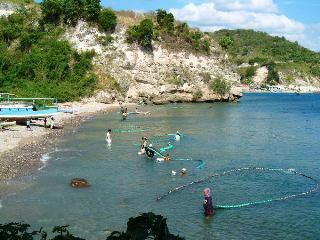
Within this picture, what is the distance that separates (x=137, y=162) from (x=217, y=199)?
1107 centimetres

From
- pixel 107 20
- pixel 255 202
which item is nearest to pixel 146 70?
pixel 107 20

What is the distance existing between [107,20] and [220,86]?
26.9 meters

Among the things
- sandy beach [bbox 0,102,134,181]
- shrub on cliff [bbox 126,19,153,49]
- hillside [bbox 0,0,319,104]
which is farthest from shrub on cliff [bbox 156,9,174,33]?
sandy beach [bbox 0,102,134,181]

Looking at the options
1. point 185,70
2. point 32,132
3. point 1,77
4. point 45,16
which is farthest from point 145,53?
point 32,132

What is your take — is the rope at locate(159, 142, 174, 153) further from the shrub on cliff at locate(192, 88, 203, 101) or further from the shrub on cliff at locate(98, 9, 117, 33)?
the shrub on cliff at locate(98, 9, 117, 33)

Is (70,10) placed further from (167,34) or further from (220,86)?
(220,86)

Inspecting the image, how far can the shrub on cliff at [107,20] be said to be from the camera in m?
93.4

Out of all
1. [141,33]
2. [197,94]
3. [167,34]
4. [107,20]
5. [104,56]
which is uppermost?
[107,20]

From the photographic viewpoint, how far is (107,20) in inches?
3671

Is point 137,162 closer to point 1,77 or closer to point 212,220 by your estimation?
point 212,220

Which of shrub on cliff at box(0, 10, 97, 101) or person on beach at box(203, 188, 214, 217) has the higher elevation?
shrub on cliff at box(0, 10, 97, 101)

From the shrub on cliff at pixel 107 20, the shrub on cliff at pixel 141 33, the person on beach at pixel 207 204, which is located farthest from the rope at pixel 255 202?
the shrub on cliff at pixel 107 20

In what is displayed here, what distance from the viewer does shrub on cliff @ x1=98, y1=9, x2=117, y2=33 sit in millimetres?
93375

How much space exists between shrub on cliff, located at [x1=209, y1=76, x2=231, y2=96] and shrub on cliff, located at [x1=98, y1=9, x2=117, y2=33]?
23.7 m
